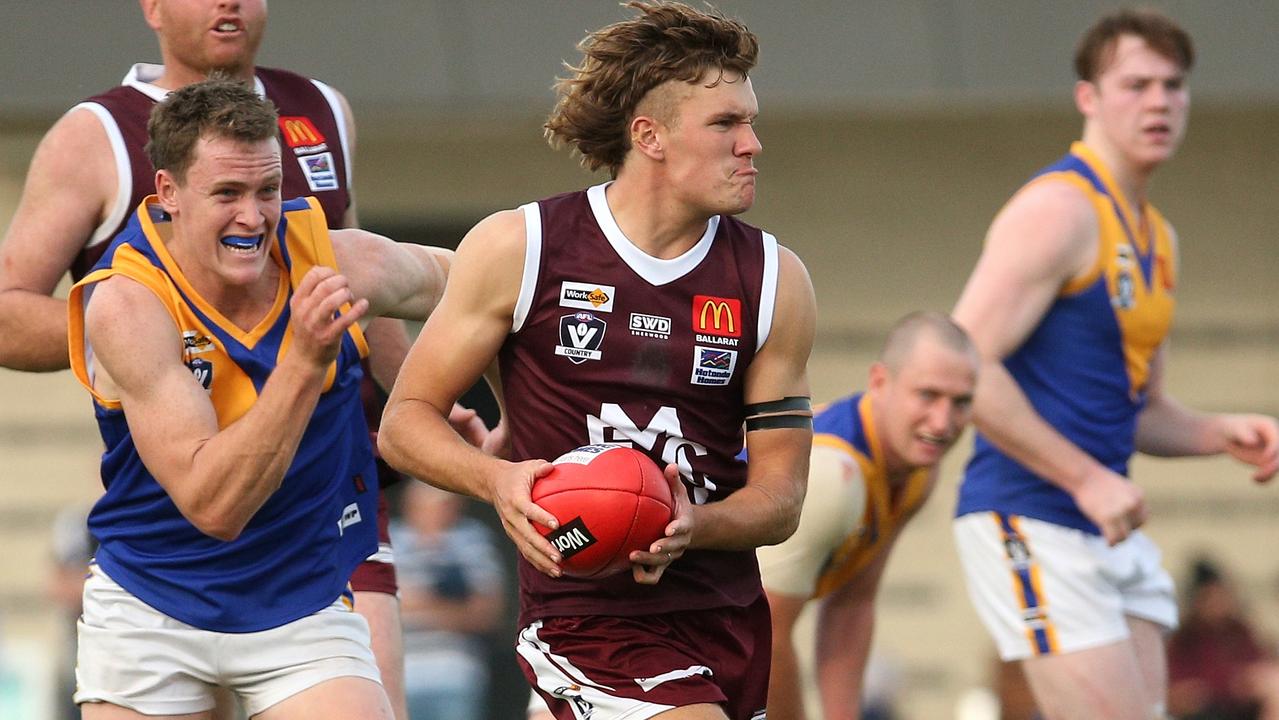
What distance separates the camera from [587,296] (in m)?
4.61

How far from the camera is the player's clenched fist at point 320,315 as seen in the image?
173 inches

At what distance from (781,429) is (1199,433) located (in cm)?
305

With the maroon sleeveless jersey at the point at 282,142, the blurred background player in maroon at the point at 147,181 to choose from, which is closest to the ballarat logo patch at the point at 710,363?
the blurred background player in maroon at the point at 147,181

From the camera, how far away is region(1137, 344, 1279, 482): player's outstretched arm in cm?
695

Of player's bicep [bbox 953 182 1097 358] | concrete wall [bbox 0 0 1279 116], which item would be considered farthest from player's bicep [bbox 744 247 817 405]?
concrete wall [bbox 0 0 1279 116]

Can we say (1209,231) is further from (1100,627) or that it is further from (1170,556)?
(1100,627)

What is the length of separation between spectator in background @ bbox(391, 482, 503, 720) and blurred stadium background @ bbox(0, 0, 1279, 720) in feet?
1.97

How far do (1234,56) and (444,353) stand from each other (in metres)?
7.64

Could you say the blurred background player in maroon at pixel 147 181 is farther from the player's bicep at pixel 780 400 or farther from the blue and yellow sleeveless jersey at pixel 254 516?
the player's bicep at pixel 780 400

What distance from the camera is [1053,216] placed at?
21.8 ft

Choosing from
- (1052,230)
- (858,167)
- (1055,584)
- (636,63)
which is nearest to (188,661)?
(636,63)

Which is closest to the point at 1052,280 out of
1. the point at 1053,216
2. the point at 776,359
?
the point at 1053,216

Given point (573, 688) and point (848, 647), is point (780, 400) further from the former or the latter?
point (848, 647)

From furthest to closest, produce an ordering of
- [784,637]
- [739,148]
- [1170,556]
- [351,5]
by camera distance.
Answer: [1170,556]
[351,5]
[784,637]
[739,148]
